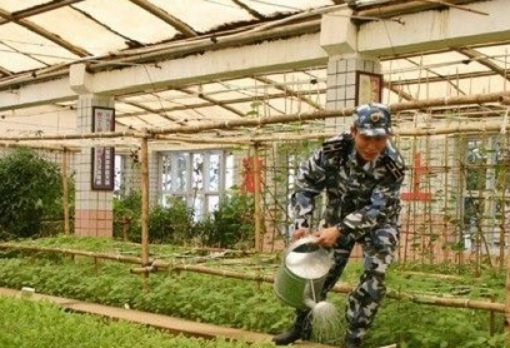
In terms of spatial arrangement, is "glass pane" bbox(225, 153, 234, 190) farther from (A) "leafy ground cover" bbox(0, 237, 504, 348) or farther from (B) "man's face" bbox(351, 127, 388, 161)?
(B) "man's face" bbox(351, 127, 388, 161)

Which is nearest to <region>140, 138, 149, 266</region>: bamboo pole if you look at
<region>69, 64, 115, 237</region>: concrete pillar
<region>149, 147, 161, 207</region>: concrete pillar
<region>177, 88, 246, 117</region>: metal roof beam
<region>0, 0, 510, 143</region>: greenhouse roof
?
<region>0, 0, 510, 143</region>: greenhouse roof

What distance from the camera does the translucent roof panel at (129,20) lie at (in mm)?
9352

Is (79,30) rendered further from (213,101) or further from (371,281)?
(371,281)

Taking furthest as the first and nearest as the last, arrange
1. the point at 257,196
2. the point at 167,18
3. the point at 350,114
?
the point at 167,18 < the point at 257,196 < the point at 350,114

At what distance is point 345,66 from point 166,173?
1301 centimetres

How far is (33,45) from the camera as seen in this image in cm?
1114

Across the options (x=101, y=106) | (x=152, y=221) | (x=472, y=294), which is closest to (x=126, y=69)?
(x=101, y=106)

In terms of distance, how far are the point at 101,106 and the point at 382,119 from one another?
8.73 meters

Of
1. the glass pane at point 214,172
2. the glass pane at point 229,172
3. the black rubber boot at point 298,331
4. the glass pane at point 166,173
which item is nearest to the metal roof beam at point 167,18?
the black rubber boot at point 298,331

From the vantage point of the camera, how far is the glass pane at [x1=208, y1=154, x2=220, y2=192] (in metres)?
19.4

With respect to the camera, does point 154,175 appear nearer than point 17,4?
No

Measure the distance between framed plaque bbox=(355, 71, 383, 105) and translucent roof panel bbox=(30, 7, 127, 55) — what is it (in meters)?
3.68

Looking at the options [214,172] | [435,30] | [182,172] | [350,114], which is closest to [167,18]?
[435,30]

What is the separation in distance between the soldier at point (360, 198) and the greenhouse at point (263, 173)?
11mm
